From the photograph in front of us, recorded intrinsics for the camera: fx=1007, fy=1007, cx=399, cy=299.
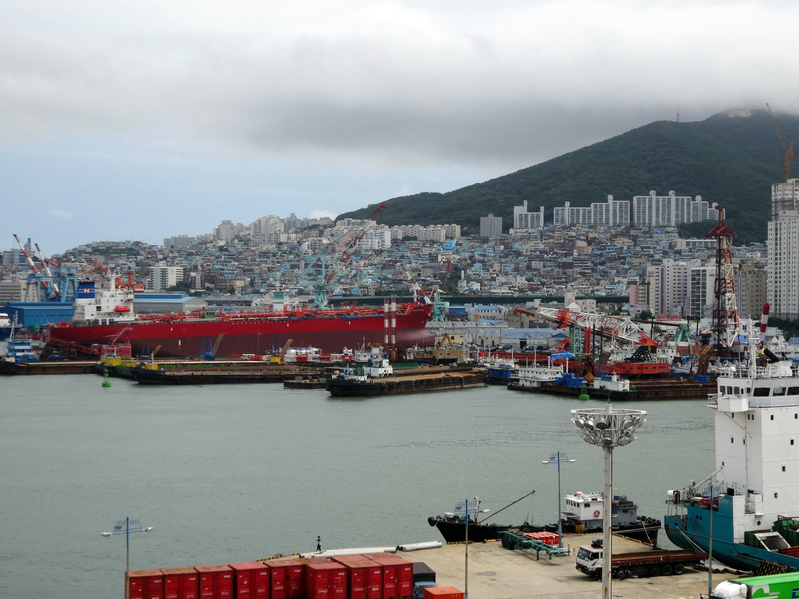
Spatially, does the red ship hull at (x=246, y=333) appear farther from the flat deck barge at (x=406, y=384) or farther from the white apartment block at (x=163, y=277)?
the white apartment block at (x=163, y=277)

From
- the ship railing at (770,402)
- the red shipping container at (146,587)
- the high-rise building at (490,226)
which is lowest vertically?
the red shipping container at (146,587)

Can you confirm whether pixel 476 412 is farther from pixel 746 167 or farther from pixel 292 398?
pixel 746 167

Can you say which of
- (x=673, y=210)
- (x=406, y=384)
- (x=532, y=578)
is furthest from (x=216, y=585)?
(x=673, y=210)

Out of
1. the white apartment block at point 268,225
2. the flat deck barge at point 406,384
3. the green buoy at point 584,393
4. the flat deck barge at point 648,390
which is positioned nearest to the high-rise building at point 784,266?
the flat deck barge at point 648,390

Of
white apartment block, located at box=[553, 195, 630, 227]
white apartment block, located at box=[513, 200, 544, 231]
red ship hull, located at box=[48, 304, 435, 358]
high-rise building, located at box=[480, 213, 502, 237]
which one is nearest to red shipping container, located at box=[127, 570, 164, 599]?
red ship hull, located at box=[48, 304, 435, 358]

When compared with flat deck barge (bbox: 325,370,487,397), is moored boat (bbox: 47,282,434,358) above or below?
above

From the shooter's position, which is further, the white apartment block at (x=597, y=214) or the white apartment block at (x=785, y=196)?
the white apartment block at (x=597, y=214)

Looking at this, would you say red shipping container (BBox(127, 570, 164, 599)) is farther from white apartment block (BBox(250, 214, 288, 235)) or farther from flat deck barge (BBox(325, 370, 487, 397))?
white apartment block (BBox(250, 214, 288, 235))
